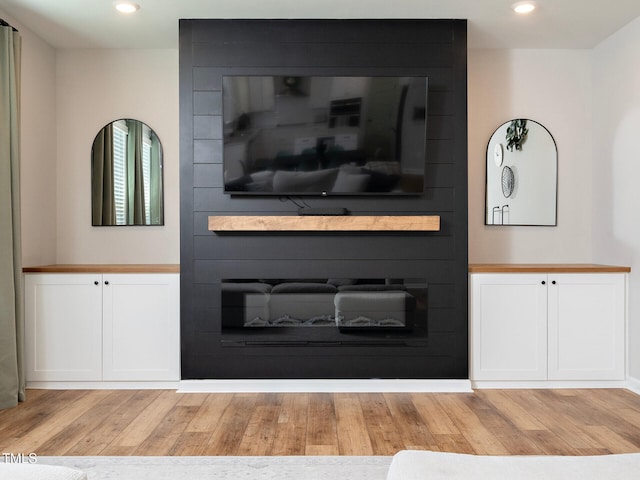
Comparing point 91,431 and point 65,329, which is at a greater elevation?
point 65,329

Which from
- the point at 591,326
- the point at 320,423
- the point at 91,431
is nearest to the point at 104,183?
the point at 91,431

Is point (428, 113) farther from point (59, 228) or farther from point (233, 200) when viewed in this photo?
point (59, 228)

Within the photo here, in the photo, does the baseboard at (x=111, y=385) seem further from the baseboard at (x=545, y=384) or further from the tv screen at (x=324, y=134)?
the baseboard at (x=545, y=384)

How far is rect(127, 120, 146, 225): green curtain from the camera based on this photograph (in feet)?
14.7

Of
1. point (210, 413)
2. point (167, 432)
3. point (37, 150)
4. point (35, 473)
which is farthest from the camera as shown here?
point (37, 150)

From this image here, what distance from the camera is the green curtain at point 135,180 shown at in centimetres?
448

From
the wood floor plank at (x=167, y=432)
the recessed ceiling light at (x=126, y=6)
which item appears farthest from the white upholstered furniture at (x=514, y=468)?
the recessed ceiling light at (x=126, y=6)

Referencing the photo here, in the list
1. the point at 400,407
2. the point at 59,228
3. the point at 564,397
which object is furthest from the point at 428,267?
the point at 59,228

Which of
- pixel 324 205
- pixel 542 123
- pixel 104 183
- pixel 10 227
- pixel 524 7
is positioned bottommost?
pixel 10 227

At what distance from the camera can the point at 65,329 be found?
3.95 meters

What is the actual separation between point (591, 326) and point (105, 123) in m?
3.89

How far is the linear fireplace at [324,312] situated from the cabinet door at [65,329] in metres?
0.88

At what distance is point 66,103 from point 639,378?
15.1 ft

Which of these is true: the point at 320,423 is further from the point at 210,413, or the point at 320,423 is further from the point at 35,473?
the point at 35,473
